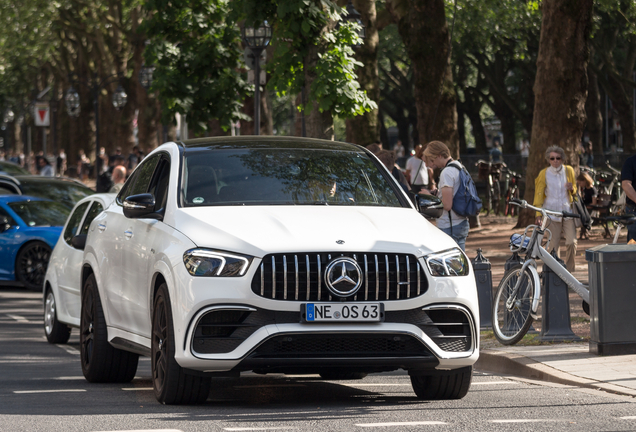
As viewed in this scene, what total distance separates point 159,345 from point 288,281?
3.51 ft

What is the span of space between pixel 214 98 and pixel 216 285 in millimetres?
14748

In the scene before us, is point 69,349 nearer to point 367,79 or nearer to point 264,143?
point 264,143

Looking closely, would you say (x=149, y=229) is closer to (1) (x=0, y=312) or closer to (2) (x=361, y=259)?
(2) (x=361, y=259)

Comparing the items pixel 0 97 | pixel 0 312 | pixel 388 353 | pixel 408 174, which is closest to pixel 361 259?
pixel 388 353

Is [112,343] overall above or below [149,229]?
below

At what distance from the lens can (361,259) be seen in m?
6.91

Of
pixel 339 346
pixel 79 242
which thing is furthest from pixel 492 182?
pixel 339 346

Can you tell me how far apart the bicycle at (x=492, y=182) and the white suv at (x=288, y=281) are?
23.8 m

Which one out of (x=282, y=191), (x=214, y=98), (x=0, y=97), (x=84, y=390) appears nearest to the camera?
(x=282, y=191)

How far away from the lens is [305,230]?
7.03m

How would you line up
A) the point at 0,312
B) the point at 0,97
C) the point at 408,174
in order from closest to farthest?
the point at 0,312 < the point at 408,174 < the point at 0,97

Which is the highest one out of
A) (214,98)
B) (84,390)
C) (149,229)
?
(214,98)

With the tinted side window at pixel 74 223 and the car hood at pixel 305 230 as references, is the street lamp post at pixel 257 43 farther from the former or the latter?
the car hood at pixel 305 230

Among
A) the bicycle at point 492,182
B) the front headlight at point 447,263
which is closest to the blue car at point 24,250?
the front headlight at point 447,263
